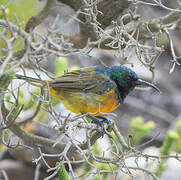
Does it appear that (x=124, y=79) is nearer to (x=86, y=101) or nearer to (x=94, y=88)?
(x=94, y=88)

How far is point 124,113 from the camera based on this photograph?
7.91m

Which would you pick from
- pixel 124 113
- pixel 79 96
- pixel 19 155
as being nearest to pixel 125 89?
pixel 79 96

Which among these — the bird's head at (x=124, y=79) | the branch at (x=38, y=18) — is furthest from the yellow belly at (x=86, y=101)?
the branch at (x=38, y=18)

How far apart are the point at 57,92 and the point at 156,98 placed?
5.22m

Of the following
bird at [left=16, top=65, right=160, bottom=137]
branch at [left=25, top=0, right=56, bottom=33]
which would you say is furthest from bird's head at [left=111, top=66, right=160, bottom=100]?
branch at [left=25, top=0, right=56, bottom=33]

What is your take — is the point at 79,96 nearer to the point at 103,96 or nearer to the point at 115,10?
the point at 103,96

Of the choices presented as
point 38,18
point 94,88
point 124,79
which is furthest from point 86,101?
point 38,18

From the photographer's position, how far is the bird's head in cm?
347

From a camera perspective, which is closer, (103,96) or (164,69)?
(103,96)

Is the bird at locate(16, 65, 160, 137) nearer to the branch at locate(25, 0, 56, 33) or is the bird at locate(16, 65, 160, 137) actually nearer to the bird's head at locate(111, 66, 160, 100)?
the bird's head at locate(111, 66, 160, 100)

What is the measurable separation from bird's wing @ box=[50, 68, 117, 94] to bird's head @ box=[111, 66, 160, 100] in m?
0.06

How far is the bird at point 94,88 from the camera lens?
135 inches

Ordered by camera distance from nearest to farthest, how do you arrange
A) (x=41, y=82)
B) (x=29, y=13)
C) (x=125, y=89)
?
(x=41, y=82) → (x=29, y=13) → (x=125, y=89)

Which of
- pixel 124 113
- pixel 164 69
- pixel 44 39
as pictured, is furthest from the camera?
pixel 164 69
